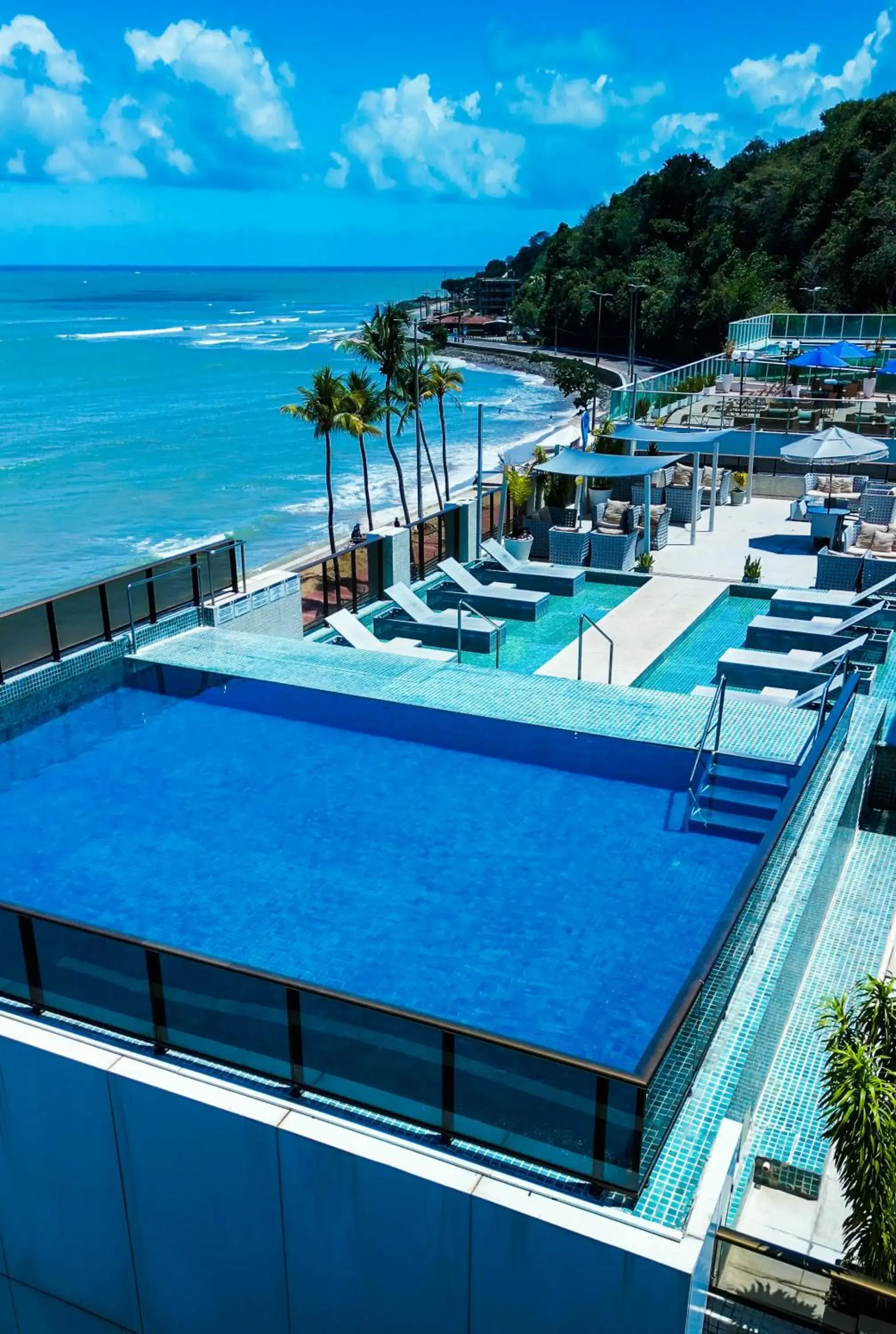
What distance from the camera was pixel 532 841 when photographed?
8414 mm

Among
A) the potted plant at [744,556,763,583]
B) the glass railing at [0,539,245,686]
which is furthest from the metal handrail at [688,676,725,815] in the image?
the potted plant at [744,556,763,583]

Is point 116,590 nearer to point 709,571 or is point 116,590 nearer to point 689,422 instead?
point 709,571

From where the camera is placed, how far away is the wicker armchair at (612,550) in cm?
1755

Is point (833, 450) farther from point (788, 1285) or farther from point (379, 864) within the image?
point (788, 1285)

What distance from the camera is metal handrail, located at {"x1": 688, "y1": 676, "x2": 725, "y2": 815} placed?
9.02 metres

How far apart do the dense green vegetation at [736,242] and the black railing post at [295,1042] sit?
167ft

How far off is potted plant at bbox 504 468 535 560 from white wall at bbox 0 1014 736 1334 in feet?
44.4

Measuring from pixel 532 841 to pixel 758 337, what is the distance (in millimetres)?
34200

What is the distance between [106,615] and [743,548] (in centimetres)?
1177

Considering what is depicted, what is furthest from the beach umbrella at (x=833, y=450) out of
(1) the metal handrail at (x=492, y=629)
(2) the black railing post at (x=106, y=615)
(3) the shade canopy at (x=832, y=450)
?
(2) the black railing post at (x=106, y=615)

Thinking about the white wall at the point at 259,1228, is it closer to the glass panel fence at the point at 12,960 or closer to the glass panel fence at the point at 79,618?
the glass panel fence at the point at 12,960

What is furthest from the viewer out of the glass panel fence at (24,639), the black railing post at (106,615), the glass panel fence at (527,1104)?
the black railing post at (106,615)

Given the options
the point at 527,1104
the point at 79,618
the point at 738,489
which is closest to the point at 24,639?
the point at 79,618

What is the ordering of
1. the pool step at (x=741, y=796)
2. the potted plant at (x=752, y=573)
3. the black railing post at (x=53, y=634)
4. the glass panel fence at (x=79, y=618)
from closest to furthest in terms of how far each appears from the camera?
the pool step at (x=741, y=796)
the black railing post at (x=53, y=634)
the glass panel fence at (x=79, y=618)
the potted plant at (x=752, y=573)
